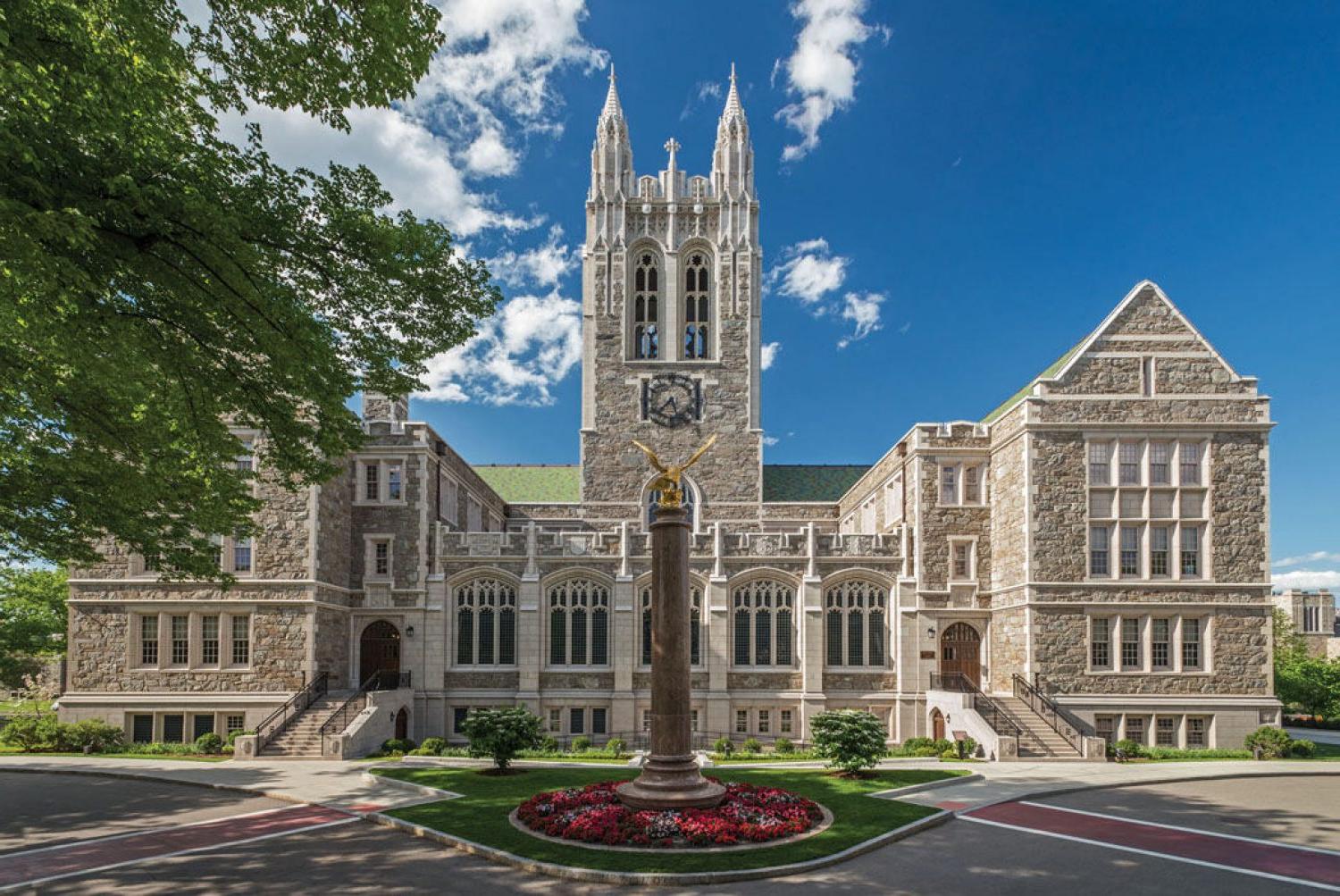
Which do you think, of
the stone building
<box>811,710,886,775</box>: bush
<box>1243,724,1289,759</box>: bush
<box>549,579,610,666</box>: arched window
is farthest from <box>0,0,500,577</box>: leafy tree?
<box>1243,724,1289,759</box>: bush

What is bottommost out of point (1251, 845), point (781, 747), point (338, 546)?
point (781, 747)

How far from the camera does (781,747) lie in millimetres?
31594

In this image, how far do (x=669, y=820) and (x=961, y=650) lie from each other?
22869 millimetres

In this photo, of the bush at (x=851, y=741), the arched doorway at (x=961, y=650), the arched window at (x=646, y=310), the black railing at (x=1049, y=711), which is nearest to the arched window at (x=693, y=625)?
the arched doorway at (x=961, y=650)

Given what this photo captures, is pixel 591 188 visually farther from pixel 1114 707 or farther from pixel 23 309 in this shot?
pixel 23 309

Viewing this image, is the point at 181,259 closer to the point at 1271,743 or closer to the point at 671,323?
the point at 1271,743

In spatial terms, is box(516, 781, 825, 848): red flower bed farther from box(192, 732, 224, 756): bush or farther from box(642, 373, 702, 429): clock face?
box(642, 373, 702, 429): clock face

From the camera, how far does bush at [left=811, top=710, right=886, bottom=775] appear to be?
2292cm

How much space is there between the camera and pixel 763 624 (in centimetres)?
3650

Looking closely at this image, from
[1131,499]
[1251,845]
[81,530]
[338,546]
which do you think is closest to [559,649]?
[338,546]

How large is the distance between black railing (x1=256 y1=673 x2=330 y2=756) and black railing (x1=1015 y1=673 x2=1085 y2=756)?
2396cm

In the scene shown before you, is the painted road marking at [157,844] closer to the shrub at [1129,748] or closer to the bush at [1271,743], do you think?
the shrub at [1129,748]

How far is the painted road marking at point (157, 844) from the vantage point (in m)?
14.4

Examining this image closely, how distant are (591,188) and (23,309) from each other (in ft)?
140
